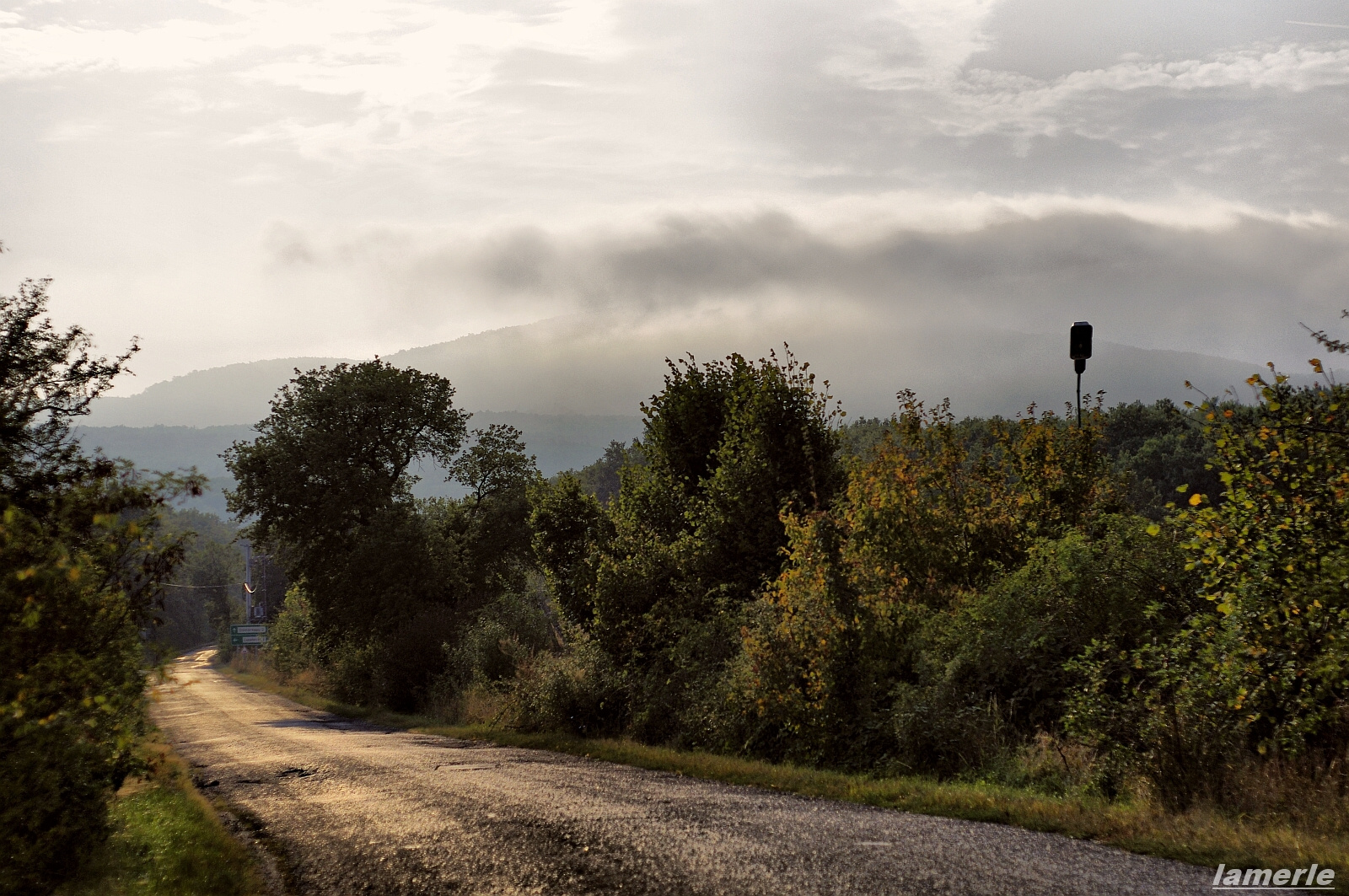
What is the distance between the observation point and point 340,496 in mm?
42281

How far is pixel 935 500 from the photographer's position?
1877 centimetres

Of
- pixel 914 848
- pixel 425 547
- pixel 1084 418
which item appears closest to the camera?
pixel 914 848

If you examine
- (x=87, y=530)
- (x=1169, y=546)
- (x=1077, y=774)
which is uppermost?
(x=87, y=530)

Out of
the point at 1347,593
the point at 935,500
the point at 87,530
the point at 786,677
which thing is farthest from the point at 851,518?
the point at 87,530

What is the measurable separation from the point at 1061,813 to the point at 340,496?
123 feet

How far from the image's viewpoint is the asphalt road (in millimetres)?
7613

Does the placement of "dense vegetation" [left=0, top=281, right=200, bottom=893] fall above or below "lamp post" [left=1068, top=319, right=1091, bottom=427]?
below

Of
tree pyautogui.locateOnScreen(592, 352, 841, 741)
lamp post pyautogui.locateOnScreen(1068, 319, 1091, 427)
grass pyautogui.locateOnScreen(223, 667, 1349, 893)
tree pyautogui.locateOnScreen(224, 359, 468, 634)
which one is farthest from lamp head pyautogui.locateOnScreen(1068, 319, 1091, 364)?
tree pyautogui.locateOnScreen(224, 359, 468, 634)

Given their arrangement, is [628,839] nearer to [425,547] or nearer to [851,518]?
[851,518]

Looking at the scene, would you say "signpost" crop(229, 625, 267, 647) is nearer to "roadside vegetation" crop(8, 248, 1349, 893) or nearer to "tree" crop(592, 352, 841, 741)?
"roadside vegetation" crop(8, 248, 1349, 893)

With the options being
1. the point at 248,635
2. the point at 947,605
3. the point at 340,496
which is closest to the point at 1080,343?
the point at 947,605

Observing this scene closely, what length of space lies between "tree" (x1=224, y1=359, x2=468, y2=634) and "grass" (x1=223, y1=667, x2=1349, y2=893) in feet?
78.7

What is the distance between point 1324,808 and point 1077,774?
3.24 meters

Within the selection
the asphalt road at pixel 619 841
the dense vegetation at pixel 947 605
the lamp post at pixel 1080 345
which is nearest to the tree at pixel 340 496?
the dense vegetation at pixel 947 605
